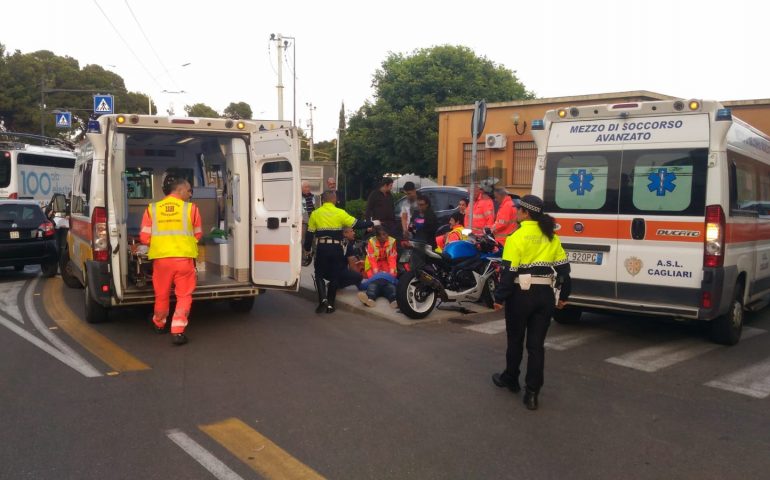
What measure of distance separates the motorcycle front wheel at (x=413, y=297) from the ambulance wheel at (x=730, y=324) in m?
3.37

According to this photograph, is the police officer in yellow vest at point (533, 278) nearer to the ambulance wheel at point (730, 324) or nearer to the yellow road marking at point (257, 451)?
the yellow road marking at point (257, 451)

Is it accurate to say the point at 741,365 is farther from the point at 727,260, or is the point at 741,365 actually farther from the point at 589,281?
the point at 589,281

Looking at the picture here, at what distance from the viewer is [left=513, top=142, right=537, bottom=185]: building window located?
23500 mm

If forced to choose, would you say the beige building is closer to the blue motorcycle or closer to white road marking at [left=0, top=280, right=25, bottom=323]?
the blue motorcycle

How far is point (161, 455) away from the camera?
419cm

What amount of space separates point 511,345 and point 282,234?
3672 millimetres

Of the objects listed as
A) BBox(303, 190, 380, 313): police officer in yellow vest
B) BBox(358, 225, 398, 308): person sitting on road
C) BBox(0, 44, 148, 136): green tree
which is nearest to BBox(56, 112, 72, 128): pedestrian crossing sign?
BBox(0, 44, 148, 136): green tree

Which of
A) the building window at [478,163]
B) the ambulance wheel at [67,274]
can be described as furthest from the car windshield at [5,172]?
the building window at [478,163]

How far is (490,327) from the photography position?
834 cm

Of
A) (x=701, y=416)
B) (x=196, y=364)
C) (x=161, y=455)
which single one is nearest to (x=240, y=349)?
(x=196, y=364)

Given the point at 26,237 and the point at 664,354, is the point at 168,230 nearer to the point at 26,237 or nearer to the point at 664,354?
the point at 664,354

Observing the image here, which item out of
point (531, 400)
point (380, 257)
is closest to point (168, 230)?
point (380, 257)

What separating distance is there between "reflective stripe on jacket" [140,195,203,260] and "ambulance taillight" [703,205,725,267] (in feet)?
18.0

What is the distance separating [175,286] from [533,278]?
406cm
